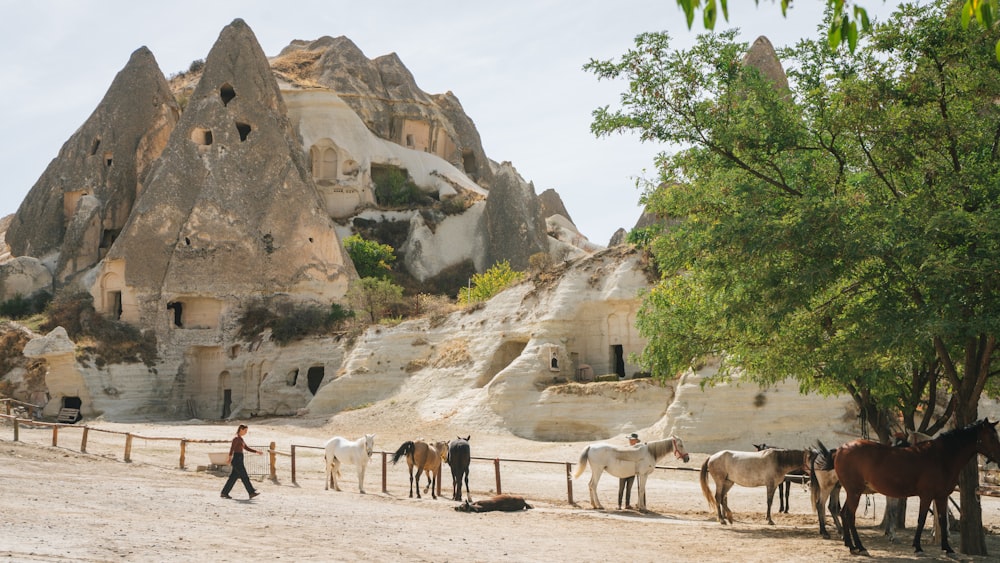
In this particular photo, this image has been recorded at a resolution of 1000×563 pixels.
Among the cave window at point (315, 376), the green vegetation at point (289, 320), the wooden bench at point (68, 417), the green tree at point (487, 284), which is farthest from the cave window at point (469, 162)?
the wooden bench at point (68, 417)

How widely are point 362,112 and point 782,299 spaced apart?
210ft

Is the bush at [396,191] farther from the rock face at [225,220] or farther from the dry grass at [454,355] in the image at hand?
the dry grass at [454,355]

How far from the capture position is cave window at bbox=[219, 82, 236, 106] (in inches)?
2071

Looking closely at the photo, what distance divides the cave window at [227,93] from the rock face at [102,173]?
6321mm

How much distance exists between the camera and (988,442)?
Answer: 451 inches

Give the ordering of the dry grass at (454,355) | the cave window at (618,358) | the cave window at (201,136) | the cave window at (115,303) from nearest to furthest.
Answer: the cave window at (618,358), the dry grass at (454,355), the cave window at (115,303), the cave window at (201,136)

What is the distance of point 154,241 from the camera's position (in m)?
46.5

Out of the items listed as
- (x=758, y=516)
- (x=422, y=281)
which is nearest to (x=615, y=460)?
(x=758, y=516)

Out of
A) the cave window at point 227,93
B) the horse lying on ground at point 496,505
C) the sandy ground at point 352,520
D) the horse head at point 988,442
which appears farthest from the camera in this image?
the cave window at point 227,93

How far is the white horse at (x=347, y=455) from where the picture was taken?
1959cm

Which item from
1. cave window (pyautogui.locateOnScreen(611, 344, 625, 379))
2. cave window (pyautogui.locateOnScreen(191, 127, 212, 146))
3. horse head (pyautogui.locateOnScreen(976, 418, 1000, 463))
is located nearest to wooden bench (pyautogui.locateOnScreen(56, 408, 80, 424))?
cave window (pyautogui.locateOnScreen(611, 344, 625, 379))

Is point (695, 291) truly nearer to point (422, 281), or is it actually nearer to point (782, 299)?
point (782, 299)

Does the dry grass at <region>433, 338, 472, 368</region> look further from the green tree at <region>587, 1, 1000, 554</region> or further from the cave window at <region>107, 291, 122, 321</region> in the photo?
the green tree at <region>587, 1, 1000, 554</region>

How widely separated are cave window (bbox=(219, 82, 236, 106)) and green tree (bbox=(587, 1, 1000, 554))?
4212cm
